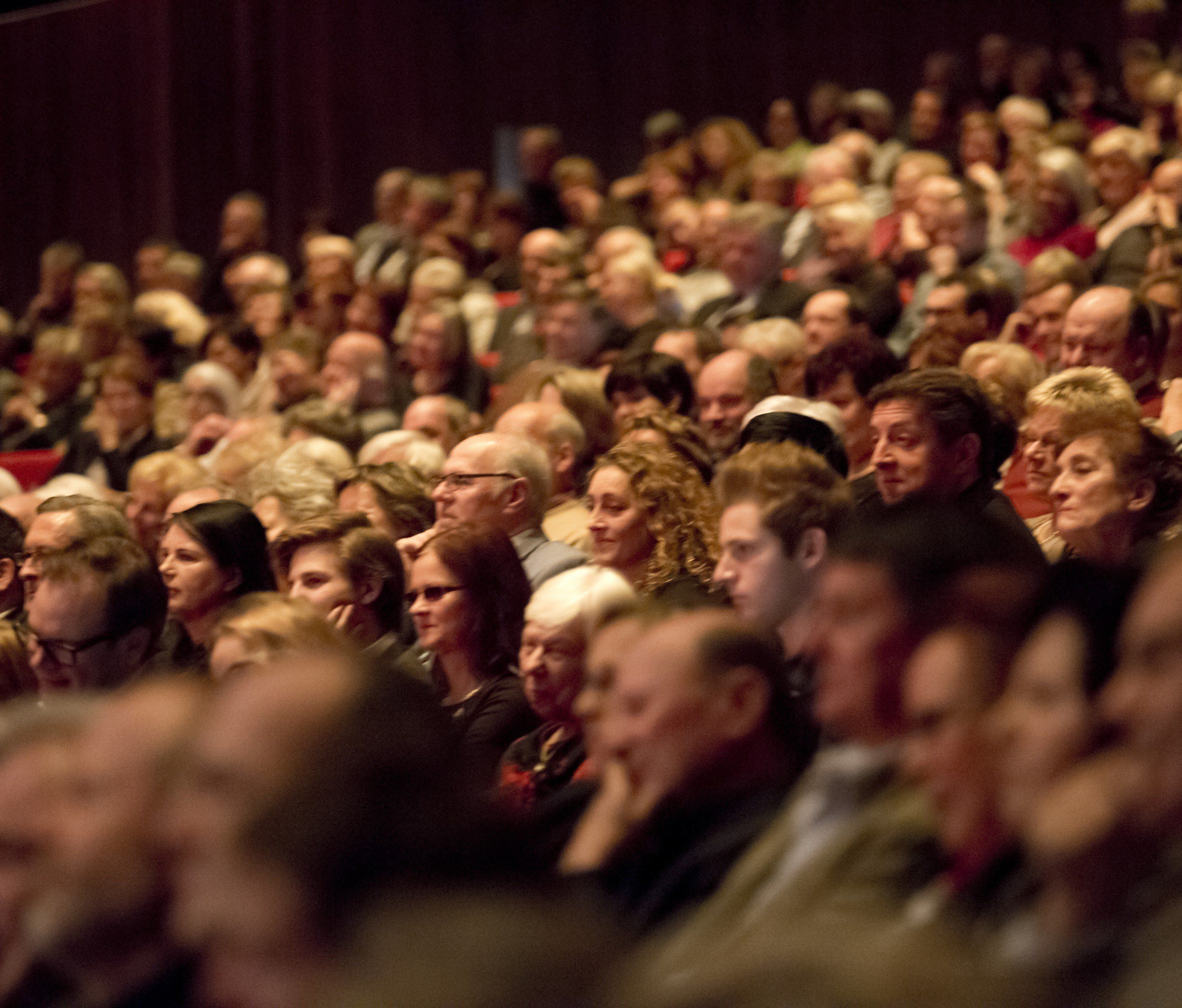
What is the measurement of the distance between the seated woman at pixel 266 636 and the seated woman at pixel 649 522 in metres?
0.76

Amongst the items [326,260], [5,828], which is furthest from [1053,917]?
[326,260]

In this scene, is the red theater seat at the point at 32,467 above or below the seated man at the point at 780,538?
below

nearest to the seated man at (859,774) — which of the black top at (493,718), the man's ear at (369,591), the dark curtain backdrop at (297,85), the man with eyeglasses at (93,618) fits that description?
the black top at (493,718)

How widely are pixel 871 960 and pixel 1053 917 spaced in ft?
0.81

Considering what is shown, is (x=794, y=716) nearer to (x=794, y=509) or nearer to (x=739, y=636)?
(x=739, y=636)

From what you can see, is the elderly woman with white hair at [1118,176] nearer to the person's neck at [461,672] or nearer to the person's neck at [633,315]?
the person's neck at [633,315]

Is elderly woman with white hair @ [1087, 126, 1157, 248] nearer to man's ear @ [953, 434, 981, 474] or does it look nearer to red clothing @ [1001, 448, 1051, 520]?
red clothing @ [1001, 448, 1051, 520]

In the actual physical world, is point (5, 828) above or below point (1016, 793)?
below

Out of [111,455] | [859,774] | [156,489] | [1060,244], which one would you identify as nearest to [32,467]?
[111,455]

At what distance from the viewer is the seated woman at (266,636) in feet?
8.42

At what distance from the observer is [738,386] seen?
428 cm

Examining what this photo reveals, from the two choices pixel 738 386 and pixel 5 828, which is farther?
pixel 738 386

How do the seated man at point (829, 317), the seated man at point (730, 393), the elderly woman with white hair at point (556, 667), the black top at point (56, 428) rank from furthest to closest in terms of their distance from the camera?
the black top at point (56, 428), the seated man at point (829, 317), the seated man at point (730, 393), the elderly woman with white hair at point (556, 667)

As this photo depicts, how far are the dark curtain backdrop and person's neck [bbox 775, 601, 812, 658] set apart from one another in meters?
8.25
